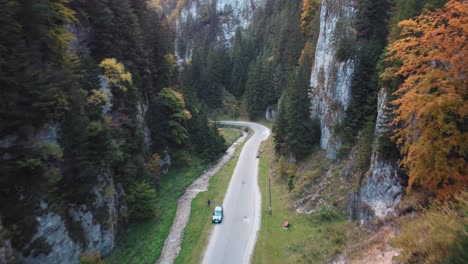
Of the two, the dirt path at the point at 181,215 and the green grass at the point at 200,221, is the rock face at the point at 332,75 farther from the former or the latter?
the dirt path at the point at 181,215

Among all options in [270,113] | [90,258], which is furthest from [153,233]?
[270,113]

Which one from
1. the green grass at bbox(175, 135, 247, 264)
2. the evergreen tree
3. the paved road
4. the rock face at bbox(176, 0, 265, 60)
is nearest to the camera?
the paved road

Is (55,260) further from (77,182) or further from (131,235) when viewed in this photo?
(131,235)

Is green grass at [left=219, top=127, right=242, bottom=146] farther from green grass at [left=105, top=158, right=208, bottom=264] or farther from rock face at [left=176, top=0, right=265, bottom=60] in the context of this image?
rock face at [left=176, top=0, right=265, bottom=60]

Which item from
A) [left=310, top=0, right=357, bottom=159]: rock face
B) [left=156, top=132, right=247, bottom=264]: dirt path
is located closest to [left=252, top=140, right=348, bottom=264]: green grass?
[left=156, top=132, right=247, bottom=264]: dirt path

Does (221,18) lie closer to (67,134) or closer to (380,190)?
(67,134)
